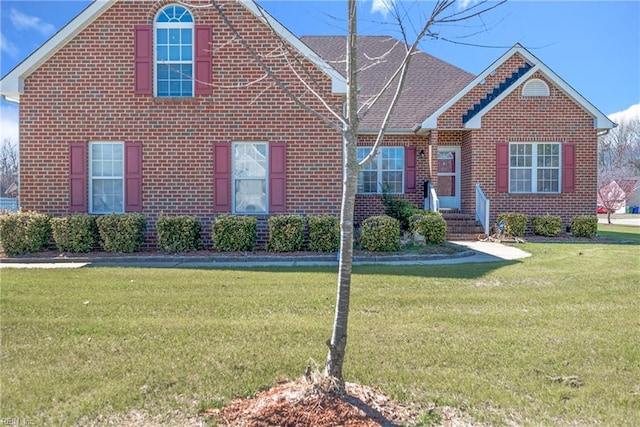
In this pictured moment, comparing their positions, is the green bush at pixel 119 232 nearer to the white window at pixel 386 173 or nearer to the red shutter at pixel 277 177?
the red shutter at pixel 277 177

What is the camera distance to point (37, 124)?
10156mm

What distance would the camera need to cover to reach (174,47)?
10.4m

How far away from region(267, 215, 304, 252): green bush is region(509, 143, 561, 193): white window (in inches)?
323

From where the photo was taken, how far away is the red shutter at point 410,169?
48.8ft

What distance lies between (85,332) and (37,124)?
785 cm

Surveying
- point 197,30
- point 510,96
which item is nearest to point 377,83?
point 510,96

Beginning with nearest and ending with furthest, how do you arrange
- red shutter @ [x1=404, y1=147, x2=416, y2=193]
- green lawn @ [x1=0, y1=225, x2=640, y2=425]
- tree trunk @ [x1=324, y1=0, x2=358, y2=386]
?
tree trunk @ [x1=324, y1=0, x2=358, y2=386]
green lawn @ [x1=0, y1=225, x2=640, y2=425]
red shutter @ [x1=404, y1=147, x2=416, y2=193]

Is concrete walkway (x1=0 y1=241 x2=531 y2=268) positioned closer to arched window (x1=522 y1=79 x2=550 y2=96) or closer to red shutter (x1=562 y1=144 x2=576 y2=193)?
red shutter (x1=562 y1=144 x2=576 y2=193)

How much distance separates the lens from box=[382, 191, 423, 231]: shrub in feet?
40.1

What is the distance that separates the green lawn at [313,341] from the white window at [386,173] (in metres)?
7.91

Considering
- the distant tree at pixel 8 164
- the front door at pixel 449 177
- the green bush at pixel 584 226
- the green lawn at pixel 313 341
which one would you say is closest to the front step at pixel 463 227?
the front door at pixel 449 177

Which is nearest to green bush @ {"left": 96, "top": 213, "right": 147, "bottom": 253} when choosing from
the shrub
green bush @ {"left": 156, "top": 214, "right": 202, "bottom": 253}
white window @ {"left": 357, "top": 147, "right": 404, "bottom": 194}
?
green bush @ {"left": 156, "top": 214, "right": 202, "bottom": 253}

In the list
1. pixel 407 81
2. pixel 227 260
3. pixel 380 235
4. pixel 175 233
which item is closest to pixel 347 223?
pixel 227 260

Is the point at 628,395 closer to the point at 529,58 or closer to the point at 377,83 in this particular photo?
the point at 529,58
